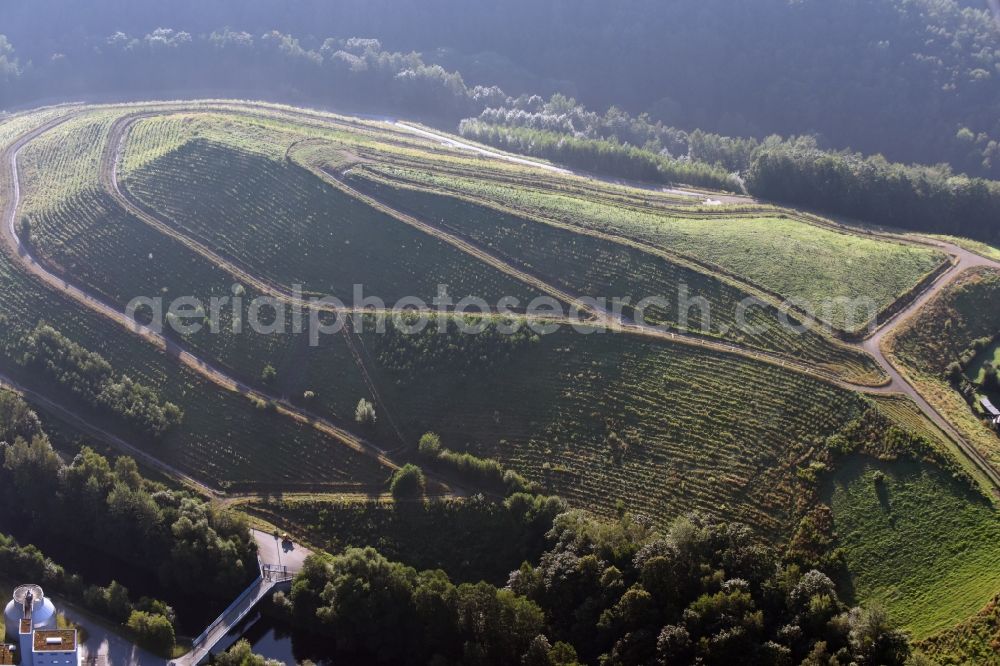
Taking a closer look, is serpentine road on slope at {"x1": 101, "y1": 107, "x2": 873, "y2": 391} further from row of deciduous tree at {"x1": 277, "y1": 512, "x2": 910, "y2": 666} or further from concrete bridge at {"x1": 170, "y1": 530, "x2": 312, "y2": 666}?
concrete bridge at {"x1": 170, "y1": 530, "x2": 312, "y2": 666}

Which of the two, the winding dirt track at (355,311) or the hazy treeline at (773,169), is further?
the hazy treeline at (773,169)

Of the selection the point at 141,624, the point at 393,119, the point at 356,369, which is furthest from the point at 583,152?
the point at 141,624

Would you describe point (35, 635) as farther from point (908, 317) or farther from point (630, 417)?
point (908, 317)

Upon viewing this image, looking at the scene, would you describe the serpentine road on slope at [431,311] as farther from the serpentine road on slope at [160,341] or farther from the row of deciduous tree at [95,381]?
the row of deciduous tree at [95,381]

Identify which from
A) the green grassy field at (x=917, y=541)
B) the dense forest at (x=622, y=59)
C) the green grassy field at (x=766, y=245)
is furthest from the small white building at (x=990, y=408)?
the dense forest at (x=622, y=59)

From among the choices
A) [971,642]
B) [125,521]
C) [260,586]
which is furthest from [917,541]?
[125,521]

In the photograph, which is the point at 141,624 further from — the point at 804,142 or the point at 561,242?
the point at 804,142
